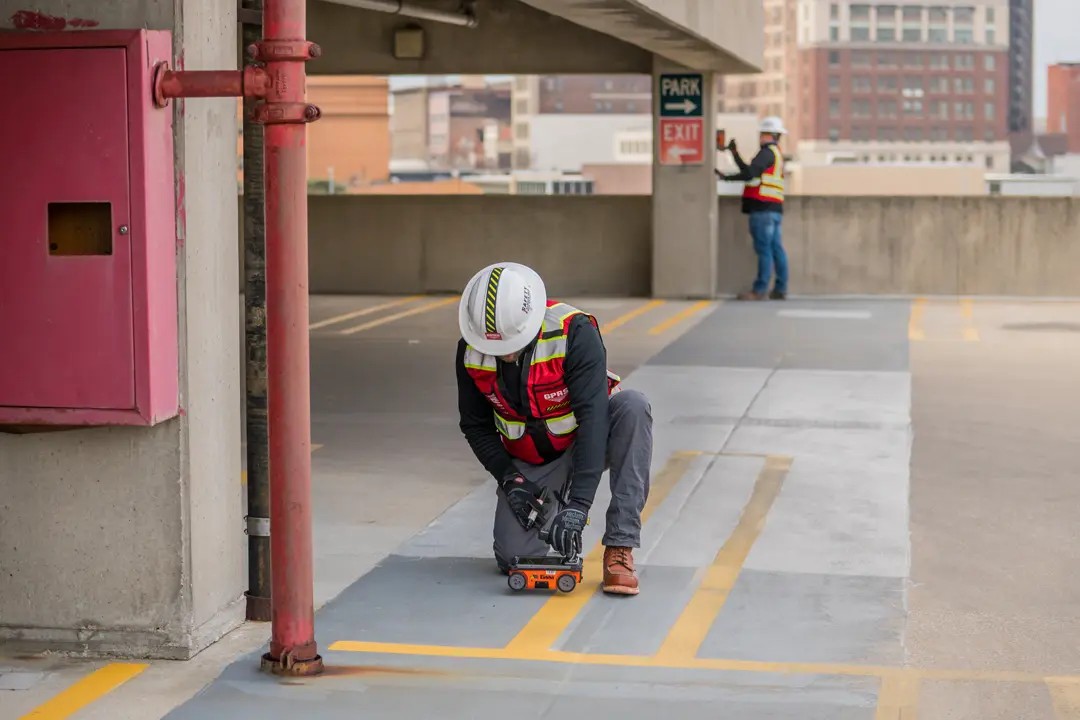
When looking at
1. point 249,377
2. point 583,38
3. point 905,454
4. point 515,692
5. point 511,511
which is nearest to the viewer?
point 515,692

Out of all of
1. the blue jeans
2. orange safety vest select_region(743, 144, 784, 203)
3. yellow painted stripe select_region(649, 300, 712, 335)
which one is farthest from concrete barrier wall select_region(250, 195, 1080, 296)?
yellow painted stripe select_region(649, 300, 712, 335)

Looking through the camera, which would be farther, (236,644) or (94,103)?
(236,644)

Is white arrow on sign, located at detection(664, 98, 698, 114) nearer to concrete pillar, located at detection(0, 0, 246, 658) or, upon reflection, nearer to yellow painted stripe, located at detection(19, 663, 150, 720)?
concrete pillar, located at detection(0, 0, 246, 658)

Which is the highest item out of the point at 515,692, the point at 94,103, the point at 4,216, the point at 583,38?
the point at 583,38

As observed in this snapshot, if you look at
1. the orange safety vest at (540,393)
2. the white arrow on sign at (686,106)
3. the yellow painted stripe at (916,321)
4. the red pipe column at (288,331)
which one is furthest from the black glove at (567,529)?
the white arrow on sign at (686,106)

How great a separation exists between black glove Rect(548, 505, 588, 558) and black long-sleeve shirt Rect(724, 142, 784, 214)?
1295cm

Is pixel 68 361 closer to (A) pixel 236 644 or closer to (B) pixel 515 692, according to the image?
(A) pixel 236 644

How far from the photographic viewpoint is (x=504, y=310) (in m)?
6.10

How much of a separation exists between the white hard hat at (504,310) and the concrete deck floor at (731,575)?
992 mm

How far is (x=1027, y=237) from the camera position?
20578 mm

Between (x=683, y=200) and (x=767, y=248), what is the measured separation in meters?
1.14

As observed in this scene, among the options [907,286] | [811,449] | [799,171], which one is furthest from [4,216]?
[799,171]

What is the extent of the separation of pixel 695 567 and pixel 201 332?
2363mm

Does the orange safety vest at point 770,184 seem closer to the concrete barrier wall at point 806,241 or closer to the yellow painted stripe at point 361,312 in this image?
the concrete barrier wall at point 806,241
